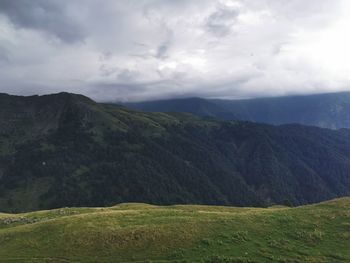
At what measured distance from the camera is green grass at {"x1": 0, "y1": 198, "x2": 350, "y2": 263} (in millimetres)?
48062

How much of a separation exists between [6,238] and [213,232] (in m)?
27.6

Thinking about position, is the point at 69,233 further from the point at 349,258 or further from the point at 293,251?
the point at 349,258

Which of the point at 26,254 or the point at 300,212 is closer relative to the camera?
the point at 26,254

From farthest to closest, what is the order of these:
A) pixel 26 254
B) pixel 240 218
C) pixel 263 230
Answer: pixel 240 218, pixel 263 230, pixel 26 254

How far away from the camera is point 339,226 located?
55688 mm

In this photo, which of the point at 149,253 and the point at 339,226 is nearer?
the point at 149,253

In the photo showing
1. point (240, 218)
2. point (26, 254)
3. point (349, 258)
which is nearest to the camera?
point (349, 258)

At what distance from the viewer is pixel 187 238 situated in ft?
170

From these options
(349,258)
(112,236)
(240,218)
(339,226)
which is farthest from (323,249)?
(112,236)

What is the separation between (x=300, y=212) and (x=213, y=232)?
15.9m

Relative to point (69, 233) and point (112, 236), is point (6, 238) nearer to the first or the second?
point (69, 233)

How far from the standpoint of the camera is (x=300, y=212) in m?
62.0

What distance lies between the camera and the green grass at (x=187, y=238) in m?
48.1

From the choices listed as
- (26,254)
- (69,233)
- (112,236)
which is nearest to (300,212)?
(112,236)
